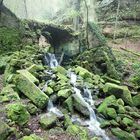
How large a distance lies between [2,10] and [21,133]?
1137 centimetres

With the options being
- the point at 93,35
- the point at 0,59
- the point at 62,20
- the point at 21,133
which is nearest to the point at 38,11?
the point at 62,20

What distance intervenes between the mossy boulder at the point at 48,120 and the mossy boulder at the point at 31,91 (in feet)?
2.94

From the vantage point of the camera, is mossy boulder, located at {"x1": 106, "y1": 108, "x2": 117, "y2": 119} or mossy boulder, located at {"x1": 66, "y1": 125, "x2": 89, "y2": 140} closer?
mossy boulder, located at {"x1": 66, "y1": 125, "x2": 89, "y2": 140}

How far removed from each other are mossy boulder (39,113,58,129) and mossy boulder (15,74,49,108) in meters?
0.90

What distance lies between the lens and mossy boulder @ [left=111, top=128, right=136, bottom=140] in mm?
9750

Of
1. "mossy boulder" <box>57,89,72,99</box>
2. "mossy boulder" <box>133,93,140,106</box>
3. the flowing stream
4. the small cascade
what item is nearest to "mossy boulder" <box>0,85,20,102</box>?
the flowing stream

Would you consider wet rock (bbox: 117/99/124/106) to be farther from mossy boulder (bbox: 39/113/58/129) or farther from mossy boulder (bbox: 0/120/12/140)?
mossy boulder (bbox: 0/120/12/140)

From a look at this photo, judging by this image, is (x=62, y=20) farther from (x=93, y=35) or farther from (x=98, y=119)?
(x=98, y=119)

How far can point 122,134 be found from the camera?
9.88 meters

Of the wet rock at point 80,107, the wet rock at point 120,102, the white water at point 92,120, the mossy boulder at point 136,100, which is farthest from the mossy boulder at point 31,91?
the mossy boulder at point 136,100

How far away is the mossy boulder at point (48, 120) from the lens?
29.2 ft

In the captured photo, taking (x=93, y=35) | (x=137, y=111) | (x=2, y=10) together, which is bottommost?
(x=137, y=111)

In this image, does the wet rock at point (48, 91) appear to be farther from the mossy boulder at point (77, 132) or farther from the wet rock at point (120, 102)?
the wet rock at point (120, 102)

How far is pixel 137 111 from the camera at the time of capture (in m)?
12.5
